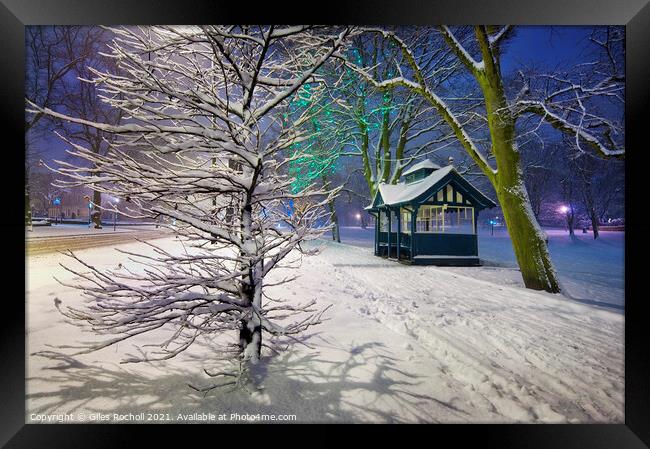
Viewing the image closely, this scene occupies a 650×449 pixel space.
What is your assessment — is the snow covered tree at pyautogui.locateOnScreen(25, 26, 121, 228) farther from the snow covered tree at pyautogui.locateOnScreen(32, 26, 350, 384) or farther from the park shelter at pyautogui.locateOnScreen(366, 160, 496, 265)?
the park shelter at pyautogui.locateOnScreen(366, 160, 496, 265)

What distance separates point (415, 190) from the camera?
10.0m

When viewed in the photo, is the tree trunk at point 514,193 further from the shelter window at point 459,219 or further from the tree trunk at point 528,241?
the shelter window at point 459,219

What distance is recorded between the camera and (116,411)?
2.17 m

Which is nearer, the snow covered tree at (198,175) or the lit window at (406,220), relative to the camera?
the snow covered tree at (198,175)

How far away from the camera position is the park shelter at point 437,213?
9.68 m

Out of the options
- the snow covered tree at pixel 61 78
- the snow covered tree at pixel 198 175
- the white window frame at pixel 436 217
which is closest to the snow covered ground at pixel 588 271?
the white window frame at pixel 436 217

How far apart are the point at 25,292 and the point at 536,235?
810 centimetres

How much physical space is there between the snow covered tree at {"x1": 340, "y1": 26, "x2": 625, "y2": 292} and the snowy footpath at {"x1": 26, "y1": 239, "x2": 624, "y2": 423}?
2.09 meters

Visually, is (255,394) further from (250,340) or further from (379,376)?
(379,376)

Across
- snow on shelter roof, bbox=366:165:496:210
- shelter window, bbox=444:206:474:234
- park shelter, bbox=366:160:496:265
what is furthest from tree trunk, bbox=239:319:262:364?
shelter window, bbox=444:206:474:234

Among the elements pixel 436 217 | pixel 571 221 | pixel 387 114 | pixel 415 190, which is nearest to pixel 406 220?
pixel 436 217
